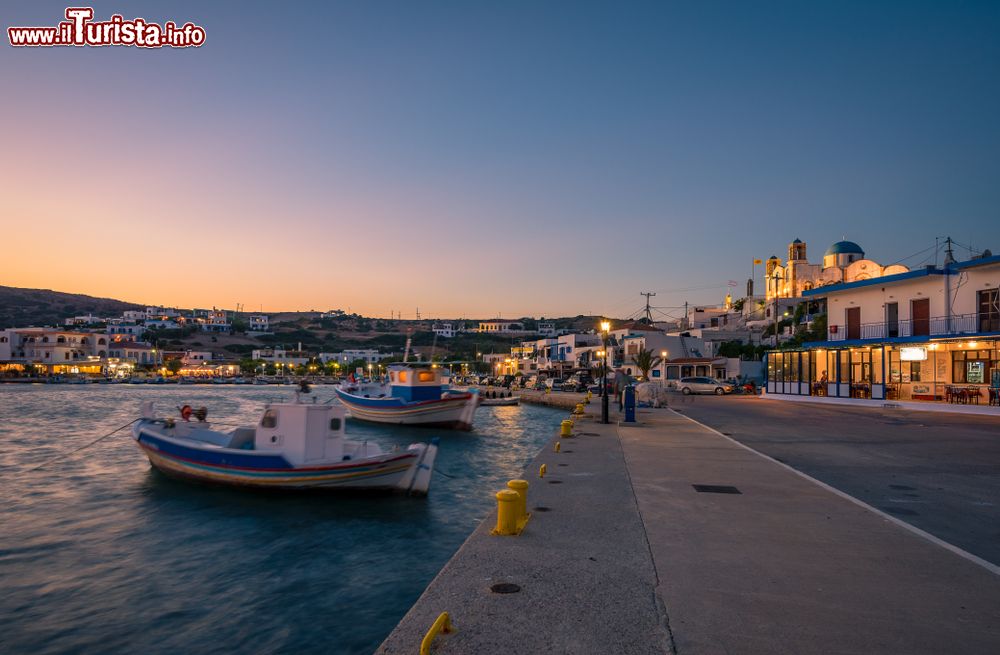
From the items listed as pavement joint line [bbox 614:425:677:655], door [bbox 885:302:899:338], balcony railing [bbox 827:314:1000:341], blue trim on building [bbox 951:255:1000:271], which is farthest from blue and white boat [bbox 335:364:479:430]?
blue trim on building [bbox 951:255:1000:271]

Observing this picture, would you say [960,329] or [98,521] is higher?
[960,329]

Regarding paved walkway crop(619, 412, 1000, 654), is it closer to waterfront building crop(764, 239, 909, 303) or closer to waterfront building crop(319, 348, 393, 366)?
waterfront building crop(764, 239, 909, 303)

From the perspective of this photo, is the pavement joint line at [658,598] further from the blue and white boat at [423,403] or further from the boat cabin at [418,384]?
the boat cabin at [418,384]

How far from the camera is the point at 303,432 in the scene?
15.9 m

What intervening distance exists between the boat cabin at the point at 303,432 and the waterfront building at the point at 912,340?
3365 cm

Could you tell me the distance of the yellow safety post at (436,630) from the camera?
4.88 meters

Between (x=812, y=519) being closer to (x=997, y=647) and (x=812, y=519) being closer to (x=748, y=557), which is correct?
(x=748, y=557)

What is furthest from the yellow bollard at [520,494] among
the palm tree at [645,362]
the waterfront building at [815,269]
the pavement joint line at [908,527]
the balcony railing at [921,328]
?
the waterfront building at [815,269]

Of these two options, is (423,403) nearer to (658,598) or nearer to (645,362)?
(658,598)

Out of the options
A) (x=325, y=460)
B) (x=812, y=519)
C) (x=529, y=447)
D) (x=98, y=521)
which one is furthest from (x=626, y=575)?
(x=529, y=447)

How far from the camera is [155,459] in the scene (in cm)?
1958

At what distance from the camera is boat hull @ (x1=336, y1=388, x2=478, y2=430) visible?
34719 mm

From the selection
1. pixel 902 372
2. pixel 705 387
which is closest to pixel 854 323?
pixel 902 372

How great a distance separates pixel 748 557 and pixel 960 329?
34.5 metres
